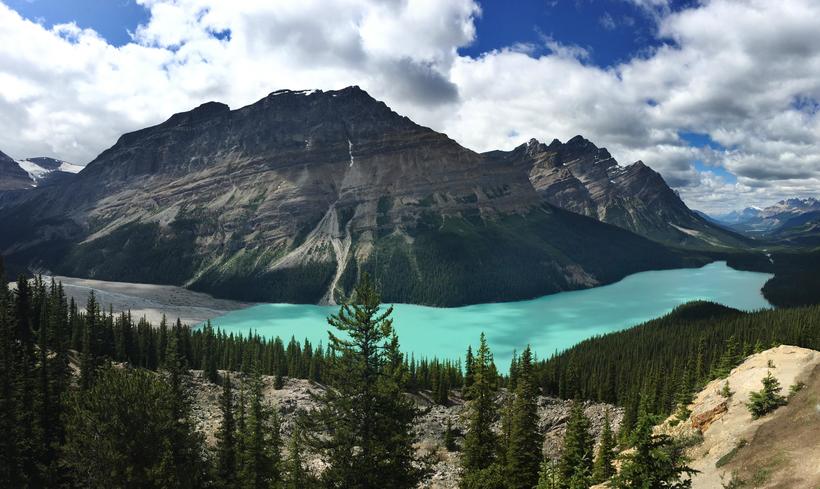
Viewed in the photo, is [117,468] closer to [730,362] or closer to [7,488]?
[7,488]

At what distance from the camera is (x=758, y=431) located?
96.3ft

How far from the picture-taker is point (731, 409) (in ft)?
111

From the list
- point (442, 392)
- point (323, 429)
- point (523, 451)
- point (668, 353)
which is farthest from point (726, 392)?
point (668, 353)

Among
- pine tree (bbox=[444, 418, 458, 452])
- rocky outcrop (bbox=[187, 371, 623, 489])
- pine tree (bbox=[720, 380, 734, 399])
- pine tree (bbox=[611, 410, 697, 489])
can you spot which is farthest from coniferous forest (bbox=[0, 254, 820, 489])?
pine tree (bbox=[720, 380, 734, 399])

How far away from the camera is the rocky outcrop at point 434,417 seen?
175 ft

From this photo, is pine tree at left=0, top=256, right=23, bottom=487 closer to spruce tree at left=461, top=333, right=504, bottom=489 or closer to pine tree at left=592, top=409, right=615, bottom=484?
spruce tree at left=461, top=333, right=504, bottom=489

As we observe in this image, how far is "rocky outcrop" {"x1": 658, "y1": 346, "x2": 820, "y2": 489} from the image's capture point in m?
24.4

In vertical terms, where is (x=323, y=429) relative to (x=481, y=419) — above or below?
above

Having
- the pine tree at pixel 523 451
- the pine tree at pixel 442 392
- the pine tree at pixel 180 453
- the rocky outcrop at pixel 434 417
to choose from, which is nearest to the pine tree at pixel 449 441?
the rocky outcrop at pixel 434 417

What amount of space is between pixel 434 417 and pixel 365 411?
5141 cm

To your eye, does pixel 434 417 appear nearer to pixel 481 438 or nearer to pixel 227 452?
pixel 481 438

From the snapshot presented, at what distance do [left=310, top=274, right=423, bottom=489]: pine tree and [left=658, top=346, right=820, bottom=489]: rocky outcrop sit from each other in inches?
493

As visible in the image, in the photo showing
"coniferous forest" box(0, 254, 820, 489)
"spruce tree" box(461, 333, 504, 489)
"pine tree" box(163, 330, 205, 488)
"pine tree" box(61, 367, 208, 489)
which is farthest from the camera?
"spruce tree" box(461, 333, 504, 489)

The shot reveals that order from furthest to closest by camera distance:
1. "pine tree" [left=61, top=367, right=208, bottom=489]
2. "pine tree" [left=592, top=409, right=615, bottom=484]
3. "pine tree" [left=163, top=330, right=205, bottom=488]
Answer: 1. "pine tree" [left=592, top=409, right=615, bottom=484]
2. "pine tree" [left=163, top=330, right=205, bottom=488]
3. "pine tree" [left=61, top=367, right=208, bottom=489]
